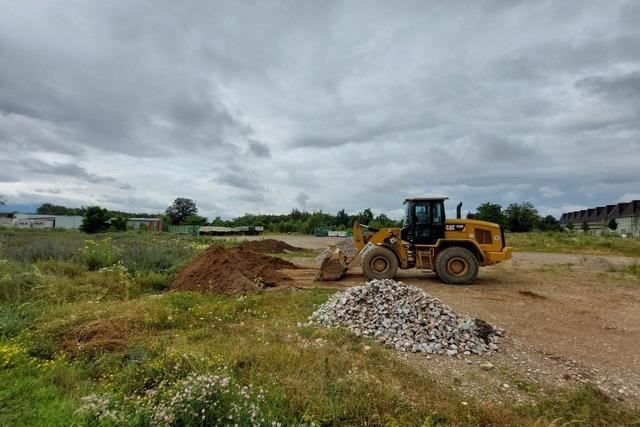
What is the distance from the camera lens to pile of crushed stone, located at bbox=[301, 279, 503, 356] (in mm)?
6137

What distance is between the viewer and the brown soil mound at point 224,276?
403 inches

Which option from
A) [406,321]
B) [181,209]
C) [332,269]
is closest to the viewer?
[406,321]

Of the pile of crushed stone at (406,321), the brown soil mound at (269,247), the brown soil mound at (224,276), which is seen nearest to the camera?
the pile of crushed stone at (406,321)

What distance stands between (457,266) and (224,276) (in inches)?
262

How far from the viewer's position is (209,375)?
3.81 m

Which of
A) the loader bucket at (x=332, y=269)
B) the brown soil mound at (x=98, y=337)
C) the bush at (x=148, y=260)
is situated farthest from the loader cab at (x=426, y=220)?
the brown soil mound at (x=98, y=337)

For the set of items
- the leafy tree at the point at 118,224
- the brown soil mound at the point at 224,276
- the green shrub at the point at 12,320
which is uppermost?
the leafy tree at the point at 118,224

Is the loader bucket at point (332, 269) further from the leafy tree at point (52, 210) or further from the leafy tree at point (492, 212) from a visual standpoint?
the leafy tree at point (52, 210)

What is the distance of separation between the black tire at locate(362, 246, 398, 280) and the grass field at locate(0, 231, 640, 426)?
14.7ft

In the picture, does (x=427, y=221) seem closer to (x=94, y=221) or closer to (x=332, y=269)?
(x=332, y=269)

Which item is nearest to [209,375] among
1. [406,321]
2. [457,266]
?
[406,321]

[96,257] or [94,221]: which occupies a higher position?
[94,221]

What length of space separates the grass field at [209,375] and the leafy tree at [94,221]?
41308 mm

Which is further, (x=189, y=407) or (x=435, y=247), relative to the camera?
(x=435, y=247)
